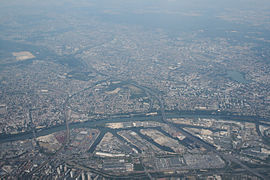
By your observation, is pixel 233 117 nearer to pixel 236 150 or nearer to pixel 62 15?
pixel 236 150

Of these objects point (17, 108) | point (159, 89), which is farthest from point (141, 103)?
point (17, 108)

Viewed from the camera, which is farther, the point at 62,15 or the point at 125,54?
the point at 62,15

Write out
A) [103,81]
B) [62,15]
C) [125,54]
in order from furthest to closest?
[62,15], [125,54], [103,81]

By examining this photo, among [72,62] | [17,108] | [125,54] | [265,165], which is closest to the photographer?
[265,165]

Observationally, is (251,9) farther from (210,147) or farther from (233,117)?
(210,147)

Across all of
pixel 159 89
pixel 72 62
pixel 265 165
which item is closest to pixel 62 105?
pixel 159 89

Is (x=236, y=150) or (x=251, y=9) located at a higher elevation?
(x=251, y=9)
